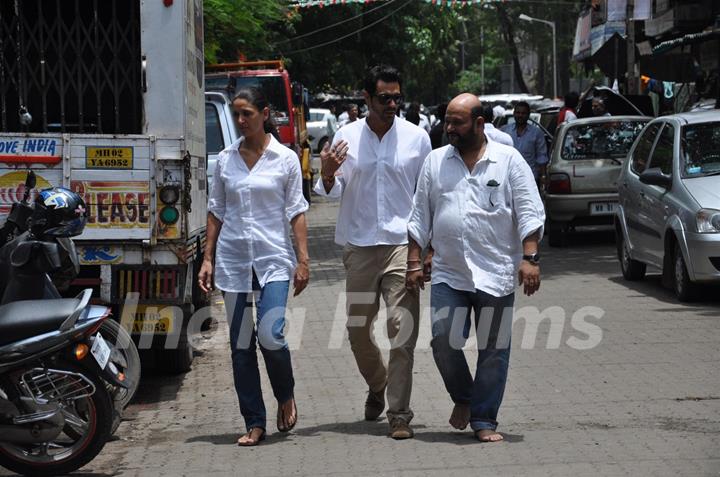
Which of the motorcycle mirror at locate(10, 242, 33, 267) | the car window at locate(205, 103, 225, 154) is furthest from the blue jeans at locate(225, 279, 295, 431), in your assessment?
the car window at locate(205, 103, 225, 154)

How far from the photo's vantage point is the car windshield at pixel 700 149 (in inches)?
452

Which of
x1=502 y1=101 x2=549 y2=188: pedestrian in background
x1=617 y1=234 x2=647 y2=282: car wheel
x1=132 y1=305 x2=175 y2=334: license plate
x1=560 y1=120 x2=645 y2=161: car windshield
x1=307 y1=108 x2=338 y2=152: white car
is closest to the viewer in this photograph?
x1=132 y1=305 x2=175 y2=334: license plate

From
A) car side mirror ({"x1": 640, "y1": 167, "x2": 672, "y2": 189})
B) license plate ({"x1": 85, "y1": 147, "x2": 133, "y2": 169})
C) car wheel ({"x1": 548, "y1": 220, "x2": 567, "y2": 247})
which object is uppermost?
license plate ({"x1": 85, "y1": 147, "x2": 133, "y2": 169})

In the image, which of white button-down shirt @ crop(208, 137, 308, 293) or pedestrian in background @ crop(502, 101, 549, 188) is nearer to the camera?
white button-down shirt @ crop(208, 137, 308, 293)

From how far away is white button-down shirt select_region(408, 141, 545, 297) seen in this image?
21.2 ft

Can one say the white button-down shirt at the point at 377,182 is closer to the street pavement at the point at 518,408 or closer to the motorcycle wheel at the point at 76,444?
the street pavement at the point at 518,408

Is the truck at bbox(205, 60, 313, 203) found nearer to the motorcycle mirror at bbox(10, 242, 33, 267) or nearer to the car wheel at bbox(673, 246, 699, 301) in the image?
the car wheel at bbox(673, 246, 699, 301)

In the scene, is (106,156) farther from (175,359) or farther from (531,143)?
(531,143)

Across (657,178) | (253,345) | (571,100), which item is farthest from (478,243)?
(571,100)

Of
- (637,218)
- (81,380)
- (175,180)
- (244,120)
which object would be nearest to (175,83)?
(175,180)

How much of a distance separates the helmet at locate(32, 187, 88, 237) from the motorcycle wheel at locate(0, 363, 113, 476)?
0.89m

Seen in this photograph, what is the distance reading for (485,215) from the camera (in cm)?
647

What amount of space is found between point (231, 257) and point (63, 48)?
2761mm

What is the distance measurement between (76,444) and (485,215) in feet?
7.63
